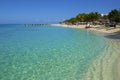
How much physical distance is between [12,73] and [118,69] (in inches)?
234

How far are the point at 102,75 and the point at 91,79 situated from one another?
1.00 m

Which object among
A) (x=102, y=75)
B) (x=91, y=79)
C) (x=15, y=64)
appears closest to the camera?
(x=91, y=79)

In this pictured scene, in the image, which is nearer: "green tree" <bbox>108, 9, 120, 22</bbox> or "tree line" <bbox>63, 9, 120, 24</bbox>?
"green tree" <bbox>108, 9, 120, 22</bbox>

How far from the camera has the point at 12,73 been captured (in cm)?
1154

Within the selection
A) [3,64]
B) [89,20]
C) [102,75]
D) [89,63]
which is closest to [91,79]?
[102,75]

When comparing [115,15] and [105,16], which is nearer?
[115,15]

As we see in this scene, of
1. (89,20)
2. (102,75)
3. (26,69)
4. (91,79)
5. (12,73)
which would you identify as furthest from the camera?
(89,20)

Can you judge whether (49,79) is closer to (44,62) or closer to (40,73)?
(40,73)

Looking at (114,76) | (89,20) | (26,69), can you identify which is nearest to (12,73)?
(26,69)

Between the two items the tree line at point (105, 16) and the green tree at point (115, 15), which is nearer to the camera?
the green tree at point (115, 15)

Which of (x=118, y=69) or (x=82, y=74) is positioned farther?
(x=118, y=69)

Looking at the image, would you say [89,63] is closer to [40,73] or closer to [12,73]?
[40,73]

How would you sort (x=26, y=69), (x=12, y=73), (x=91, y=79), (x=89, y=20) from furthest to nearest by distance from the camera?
(x=89, y=20) → (x=26, y=69) → (x=12, y=73) → (x=91, y=79)

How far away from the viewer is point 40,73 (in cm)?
1148
